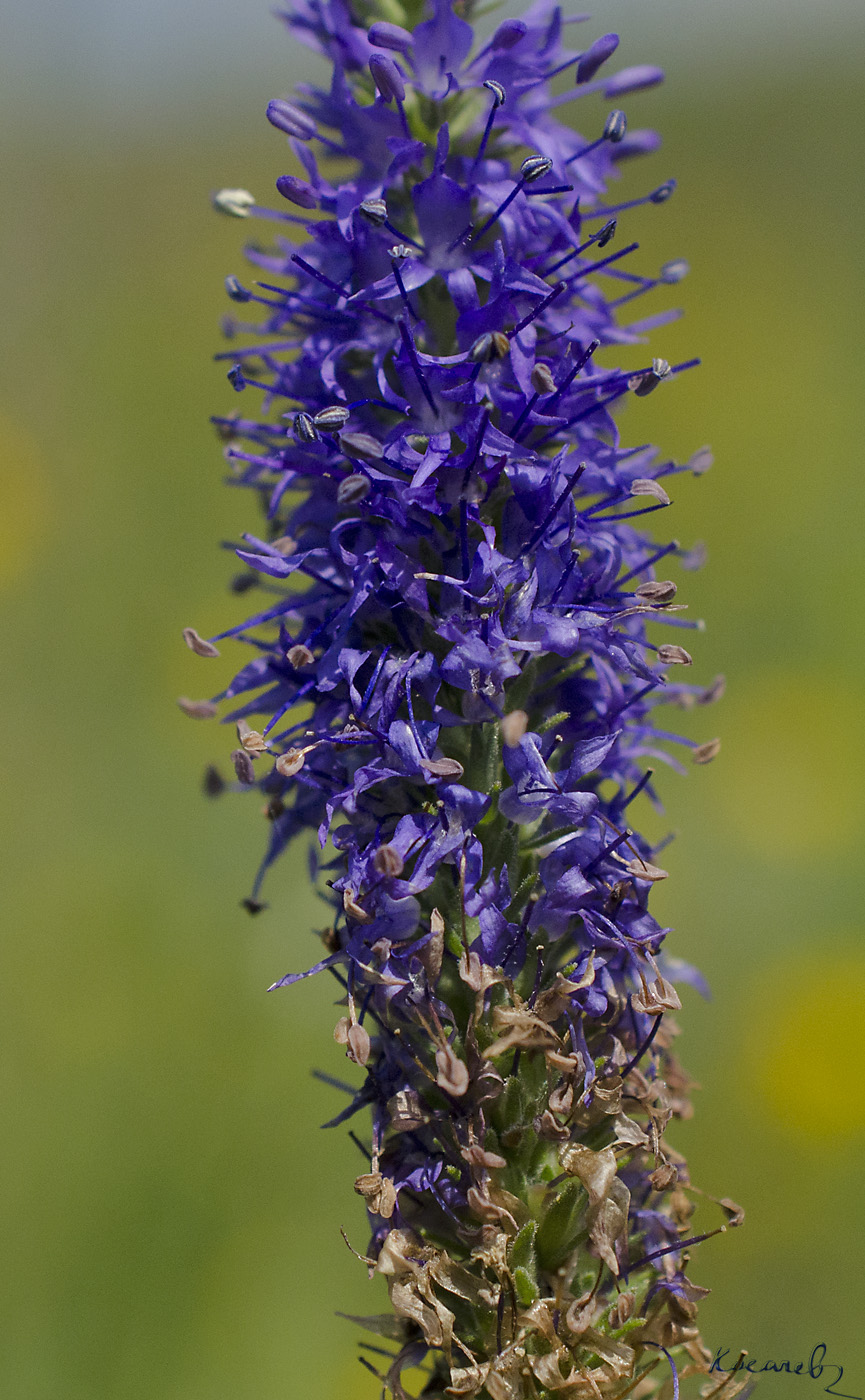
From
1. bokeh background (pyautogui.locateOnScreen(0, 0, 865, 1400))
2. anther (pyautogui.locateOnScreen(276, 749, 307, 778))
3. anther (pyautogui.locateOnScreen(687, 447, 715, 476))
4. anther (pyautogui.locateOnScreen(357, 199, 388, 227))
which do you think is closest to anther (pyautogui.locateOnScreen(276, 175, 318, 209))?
anther (pyautogui.locateOnScreen(357, 199, 388, 227))

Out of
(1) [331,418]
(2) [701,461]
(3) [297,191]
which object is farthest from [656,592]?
(3) [297,191]

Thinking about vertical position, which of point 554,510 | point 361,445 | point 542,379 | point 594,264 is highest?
point 594,264

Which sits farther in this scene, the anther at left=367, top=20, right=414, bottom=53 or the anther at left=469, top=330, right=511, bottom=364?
the anther at left=367, top=20, right=414, bottom=53

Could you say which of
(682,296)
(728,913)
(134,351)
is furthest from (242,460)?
(682,296)

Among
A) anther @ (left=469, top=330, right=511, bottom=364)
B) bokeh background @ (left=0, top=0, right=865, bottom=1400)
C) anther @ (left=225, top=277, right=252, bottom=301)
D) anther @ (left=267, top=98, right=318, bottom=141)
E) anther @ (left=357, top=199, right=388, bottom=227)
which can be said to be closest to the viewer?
anther @ (left=469, top=330, right=511, bottom=364)

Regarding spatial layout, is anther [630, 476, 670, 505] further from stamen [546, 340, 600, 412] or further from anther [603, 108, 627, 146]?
anther [603, 108, 627, 146]

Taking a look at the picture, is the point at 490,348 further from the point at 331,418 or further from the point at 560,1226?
the point at 560,1226
